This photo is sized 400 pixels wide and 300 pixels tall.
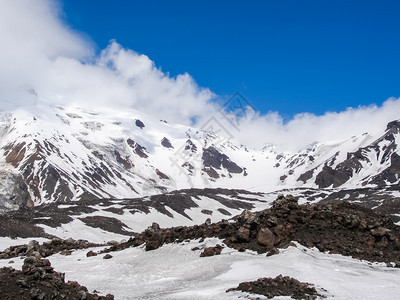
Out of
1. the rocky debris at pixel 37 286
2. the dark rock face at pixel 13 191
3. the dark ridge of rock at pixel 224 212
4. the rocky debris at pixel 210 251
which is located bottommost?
the rocky debris at pixel 37 286

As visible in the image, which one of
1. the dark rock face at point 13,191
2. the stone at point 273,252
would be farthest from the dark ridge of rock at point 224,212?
the stone at point 273,252

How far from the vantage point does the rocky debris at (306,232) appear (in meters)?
24.1

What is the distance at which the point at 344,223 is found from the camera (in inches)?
1037

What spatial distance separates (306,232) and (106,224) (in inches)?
2589

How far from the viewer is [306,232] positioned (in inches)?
1009

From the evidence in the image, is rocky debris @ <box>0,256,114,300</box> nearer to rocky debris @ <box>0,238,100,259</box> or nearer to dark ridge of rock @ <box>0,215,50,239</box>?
rocky debris @ <box>0,238,100,259</box>

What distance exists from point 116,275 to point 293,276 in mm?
10094

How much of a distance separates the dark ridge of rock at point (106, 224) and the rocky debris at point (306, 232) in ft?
178

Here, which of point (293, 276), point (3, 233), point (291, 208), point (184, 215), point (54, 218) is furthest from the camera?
point (184, 215)

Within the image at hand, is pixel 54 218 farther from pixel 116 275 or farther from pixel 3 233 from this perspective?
pixel 116 275

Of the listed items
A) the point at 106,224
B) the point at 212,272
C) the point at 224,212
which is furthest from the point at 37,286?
the point at 224,212

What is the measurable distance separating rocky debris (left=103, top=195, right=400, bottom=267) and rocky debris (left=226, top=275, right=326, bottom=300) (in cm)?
639

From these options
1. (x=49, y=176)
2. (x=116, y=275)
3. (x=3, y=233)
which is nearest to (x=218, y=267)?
(x=116, y=275)

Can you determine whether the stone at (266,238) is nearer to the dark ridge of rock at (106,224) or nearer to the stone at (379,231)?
the stone at (379,231)
